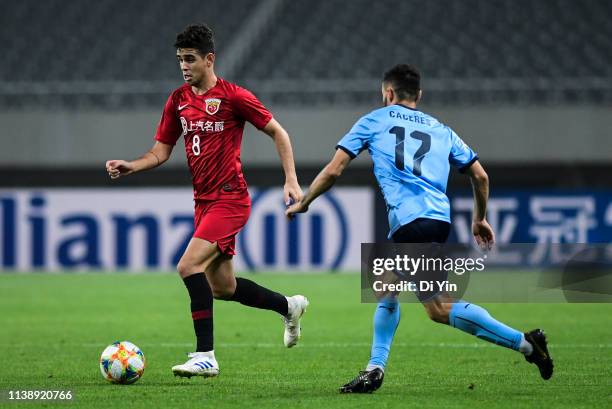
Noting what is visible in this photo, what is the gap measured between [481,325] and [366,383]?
70 cm

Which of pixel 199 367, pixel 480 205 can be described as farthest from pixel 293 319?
pixel 480 205

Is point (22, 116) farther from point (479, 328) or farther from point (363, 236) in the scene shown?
point (479, 328)

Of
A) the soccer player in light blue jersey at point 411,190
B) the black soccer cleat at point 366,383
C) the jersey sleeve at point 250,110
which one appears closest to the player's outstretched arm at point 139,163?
the jersey sleeve at point 250,110

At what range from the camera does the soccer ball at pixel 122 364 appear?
6324mm

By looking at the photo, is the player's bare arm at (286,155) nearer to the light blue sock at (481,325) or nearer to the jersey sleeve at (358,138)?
the jersey sleeve at (358,138)

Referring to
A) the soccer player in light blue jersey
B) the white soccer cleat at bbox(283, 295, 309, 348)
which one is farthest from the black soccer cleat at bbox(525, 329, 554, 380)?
the white soccer cleat at bbox(283, 295, 309, 348)

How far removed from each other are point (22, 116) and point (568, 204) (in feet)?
29.7

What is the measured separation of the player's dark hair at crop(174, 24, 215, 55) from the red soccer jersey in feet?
0.87

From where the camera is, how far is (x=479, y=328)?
19.2 ft

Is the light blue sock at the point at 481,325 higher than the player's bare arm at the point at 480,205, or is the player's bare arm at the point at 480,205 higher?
the player's bare arm at the point at 480,205

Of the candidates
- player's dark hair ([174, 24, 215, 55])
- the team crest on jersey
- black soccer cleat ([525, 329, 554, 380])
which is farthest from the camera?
the team crest on jersey

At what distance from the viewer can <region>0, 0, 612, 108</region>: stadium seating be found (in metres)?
19.2

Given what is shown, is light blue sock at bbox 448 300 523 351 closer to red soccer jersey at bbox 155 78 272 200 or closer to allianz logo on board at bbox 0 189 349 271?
red soccer jersey at bbox 155 78 272 200

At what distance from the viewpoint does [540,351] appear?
5.91 meters
